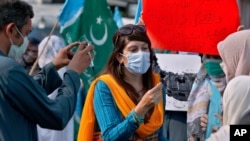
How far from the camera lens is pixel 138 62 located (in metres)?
4.29

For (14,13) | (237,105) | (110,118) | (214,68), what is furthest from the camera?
(214,68)

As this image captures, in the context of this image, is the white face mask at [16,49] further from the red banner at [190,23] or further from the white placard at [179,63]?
the white placard at [179,63]

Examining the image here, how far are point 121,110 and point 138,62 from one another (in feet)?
1.11

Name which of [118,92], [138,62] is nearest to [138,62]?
[138,62]

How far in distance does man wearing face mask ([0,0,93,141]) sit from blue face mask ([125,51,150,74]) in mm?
632

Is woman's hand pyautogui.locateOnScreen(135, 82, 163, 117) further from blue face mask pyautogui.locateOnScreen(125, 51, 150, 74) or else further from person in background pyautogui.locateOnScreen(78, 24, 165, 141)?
blue face mask pyautogui.locateOnScreen(125, 51, 150, 74)

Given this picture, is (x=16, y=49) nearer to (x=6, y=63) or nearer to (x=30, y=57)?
(x=6, y=63)

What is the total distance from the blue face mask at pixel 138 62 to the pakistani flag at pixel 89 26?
262 centimetres

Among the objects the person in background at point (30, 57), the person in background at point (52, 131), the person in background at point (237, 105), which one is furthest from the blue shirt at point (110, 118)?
the person in background at point (30, 57)

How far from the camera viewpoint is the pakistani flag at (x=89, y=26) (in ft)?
23.2

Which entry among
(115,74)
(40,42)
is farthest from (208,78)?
(40,42)

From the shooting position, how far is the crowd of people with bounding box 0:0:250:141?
3.32m

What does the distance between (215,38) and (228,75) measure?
1261mm

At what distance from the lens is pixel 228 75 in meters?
3.96
